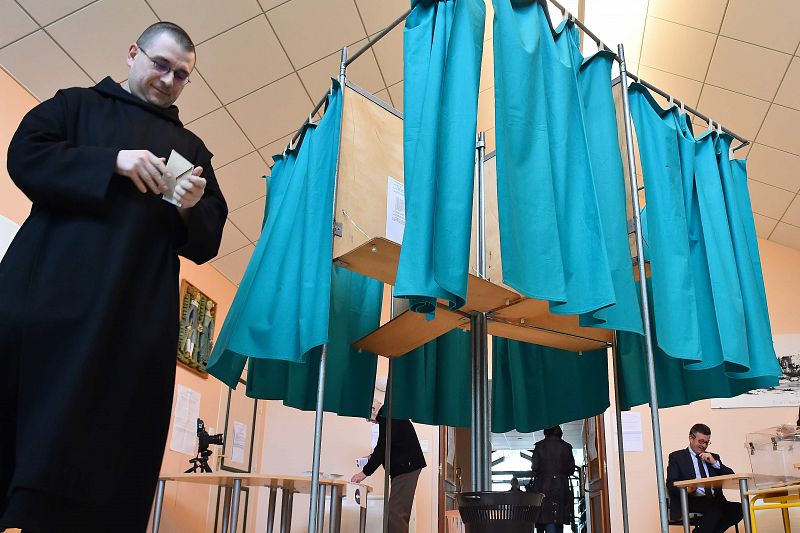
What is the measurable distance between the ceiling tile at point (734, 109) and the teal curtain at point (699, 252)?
3.41 metres

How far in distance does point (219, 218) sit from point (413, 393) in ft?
5.29

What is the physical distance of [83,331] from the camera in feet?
3.87

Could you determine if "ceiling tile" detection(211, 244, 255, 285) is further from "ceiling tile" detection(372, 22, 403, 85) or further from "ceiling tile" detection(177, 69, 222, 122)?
"ceiling tile" detection(372, 22, 403, 85)

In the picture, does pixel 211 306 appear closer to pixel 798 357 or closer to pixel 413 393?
pixel 413 393

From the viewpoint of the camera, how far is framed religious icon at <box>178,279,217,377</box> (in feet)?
18.7

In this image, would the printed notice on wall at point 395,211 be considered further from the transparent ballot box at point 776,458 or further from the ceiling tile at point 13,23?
the transparent ballot box at point 776,458

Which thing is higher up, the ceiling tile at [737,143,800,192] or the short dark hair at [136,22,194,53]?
the ceiling tile at [737,143,800,192]

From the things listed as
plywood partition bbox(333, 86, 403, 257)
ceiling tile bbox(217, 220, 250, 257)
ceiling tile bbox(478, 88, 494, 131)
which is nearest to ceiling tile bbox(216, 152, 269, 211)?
ceiling tile bbox(217, 220, 250, 257)

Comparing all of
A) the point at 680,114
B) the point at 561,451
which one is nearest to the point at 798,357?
the point at 561,451

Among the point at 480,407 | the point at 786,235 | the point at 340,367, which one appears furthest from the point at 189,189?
the point at 786,235

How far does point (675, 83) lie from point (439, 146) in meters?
4.56

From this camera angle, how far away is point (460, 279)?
1677 millimetres

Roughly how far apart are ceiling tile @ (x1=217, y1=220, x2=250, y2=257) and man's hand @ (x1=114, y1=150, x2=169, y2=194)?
16.0 ft

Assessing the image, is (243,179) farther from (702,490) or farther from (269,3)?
(702,490)
